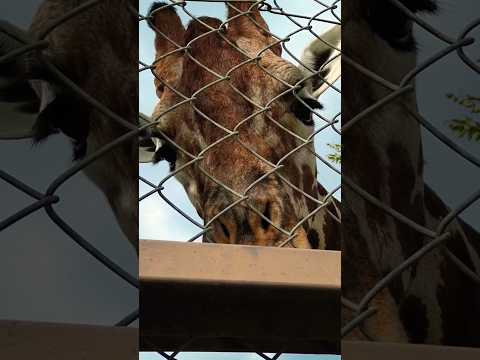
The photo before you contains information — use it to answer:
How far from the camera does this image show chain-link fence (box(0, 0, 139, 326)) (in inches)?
13.5

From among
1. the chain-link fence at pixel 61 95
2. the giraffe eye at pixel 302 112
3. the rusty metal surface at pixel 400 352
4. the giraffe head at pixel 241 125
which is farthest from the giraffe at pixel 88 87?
the giraffe eye at pixel 302 112

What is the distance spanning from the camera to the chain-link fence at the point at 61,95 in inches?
13.5

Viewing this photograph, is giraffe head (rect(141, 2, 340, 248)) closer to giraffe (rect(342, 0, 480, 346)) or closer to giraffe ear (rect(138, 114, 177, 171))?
giraffe ear (rect(138, 114, 177, 171))

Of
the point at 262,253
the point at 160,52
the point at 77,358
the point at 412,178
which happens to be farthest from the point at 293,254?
the point at 160,52

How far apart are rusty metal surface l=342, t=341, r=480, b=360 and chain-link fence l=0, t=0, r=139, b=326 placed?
0.37 ft

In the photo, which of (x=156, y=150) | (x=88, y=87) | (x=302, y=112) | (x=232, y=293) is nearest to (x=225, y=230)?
(x=156, y=150)

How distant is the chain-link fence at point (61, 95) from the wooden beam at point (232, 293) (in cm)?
10

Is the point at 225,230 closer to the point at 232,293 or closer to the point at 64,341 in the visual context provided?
the point at 232,293

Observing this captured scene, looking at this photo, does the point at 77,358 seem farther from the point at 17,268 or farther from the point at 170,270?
the point at 170,270

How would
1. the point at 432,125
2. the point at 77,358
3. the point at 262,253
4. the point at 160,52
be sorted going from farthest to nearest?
1. the point at 160,52
2. the point at 262,253
3. the point at 432,125
4. the point at 77,358

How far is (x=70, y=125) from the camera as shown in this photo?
363mm

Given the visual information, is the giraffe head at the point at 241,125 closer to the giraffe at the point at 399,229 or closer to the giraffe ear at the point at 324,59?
the giraffe ear at the point at 324,59

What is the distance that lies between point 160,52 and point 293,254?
52.7 inches

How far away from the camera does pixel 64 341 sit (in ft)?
1.04
